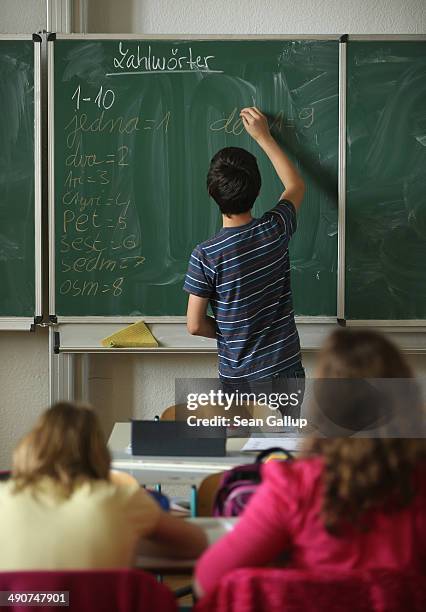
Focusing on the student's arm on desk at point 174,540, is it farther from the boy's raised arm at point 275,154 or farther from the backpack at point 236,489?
the boy's raised arm at point 275,154

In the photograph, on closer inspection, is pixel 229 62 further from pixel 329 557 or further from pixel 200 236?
pixel 329 557

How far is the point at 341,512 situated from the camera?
153 cm

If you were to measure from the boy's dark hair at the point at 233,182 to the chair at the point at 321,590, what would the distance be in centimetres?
182

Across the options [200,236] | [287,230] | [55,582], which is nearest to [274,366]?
[287,230]

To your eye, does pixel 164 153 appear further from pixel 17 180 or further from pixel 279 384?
pixel 279 384

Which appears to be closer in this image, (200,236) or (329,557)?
(329,557)

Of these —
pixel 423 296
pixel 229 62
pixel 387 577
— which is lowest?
pixel 387 577

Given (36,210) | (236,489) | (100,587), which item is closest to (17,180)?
(36,210)

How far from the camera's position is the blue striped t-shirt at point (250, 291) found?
3.17 meters

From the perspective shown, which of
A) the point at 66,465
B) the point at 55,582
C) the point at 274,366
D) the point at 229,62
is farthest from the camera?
the point at 229,62

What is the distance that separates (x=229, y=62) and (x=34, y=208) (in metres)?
1.12

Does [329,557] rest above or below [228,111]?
below

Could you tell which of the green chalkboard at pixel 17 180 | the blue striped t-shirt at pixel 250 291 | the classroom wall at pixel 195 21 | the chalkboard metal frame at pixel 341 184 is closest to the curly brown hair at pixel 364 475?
the blue striped t-shirt at pixel 250 291

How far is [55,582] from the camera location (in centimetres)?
145
